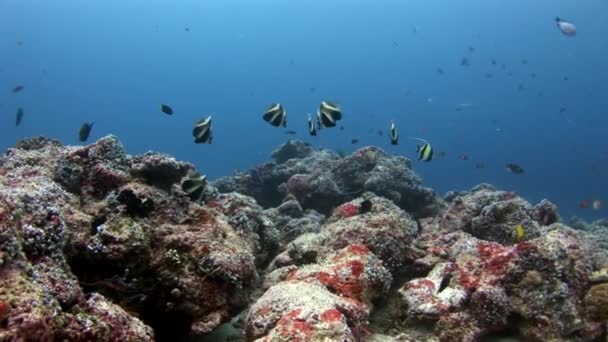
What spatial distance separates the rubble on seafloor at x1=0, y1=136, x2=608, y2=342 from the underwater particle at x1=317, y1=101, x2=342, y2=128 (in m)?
1.47

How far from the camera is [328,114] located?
8023 mm

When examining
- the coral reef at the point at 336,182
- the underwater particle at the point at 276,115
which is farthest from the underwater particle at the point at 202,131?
the coral reef at the point at 336,182

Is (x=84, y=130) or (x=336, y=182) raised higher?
(x=336, y=182)

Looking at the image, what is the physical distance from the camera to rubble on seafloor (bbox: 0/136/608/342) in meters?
3.60

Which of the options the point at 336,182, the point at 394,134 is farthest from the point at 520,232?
the point at 336,182

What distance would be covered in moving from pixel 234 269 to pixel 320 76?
5699 inches

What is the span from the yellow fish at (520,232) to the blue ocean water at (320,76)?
9719 cm

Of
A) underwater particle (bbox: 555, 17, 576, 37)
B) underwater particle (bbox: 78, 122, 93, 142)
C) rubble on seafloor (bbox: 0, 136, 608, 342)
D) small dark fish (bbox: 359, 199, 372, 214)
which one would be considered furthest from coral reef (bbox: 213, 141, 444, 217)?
underwater particle (bbox: 555, 17, 576, 37)

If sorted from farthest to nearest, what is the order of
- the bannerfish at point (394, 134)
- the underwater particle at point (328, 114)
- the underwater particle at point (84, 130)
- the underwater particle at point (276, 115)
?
the underwater particle at point (84, 130)
the bannerfish at point (394, 134)
the underwater particle at point (276, 115)
the underwater particle at point (328, 114)

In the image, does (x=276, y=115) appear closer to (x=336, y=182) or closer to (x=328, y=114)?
(x=328, y=114)

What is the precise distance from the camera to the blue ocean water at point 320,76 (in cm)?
11825

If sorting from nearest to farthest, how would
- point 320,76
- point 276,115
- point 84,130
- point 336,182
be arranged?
point 276,115, point 84,130, point 336,182, point 320,76

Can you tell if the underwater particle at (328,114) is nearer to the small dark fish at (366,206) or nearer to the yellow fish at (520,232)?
the small dark fish at (366,206)

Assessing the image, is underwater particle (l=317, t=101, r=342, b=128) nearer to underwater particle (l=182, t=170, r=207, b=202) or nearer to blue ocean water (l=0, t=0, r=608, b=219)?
underwater particle (l=182, t=170, r=207, b=202)
